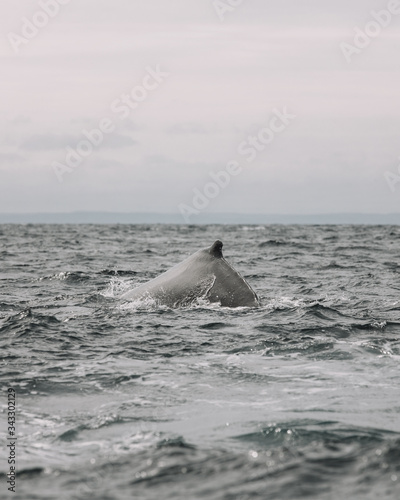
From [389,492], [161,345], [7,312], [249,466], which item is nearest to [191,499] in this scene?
[249,466]

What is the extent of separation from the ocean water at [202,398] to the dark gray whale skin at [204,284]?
23 cm

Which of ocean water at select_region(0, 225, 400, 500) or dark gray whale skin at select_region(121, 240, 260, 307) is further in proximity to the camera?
dark gray whale skin at select_region(121, 240, 260, 307)

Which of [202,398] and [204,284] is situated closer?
[202,398]

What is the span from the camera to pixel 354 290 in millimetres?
19906

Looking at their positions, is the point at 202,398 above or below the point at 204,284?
below

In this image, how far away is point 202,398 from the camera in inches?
340

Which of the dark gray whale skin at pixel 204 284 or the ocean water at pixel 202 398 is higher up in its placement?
the dark gray whale skin at pixel 204 284

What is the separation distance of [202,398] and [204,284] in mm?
5505

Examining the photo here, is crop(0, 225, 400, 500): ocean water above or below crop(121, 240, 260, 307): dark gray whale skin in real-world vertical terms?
below

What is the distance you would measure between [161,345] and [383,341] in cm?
329

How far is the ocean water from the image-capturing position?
19.7ft

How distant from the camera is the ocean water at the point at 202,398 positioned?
19.7 feet

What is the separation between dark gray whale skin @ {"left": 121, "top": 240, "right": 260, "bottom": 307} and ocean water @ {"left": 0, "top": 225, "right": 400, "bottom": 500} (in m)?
0.23

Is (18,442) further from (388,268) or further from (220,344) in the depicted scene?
(388,268)
